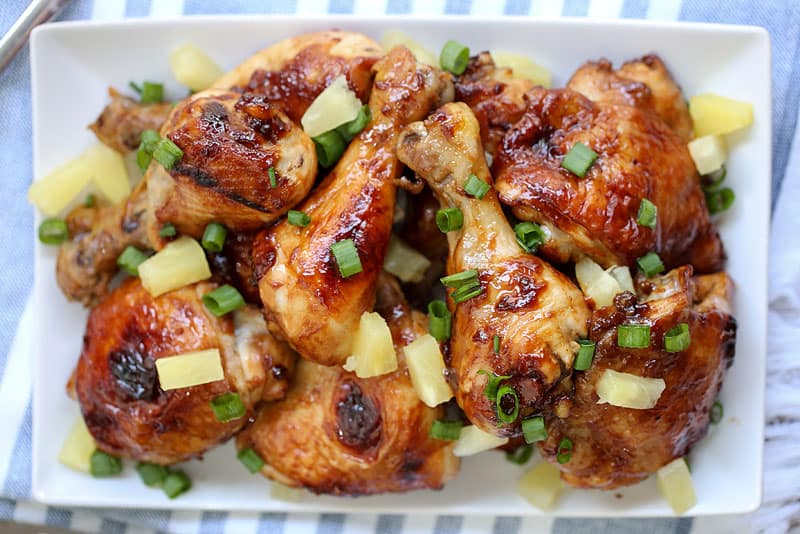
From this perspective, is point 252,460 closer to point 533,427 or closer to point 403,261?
point 403,261

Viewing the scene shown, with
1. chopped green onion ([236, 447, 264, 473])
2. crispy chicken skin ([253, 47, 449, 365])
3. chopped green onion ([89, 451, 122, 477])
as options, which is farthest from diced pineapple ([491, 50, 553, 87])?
chopped green onion ([89, 451, 122, 477])

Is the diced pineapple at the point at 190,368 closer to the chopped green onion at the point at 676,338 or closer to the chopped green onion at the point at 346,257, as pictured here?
the chopped green onion at the point at 346,257

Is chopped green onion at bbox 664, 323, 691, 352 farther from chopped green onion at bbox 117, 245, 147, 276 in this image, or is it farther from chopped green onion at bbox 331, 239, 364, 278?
chopped green onion at bbox 117, 245, 147, 276

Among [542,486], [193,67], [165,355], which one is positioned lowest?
[542,486]

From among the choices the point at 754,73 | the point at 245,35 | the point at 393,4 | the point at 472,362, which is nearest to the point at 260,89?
the point at 245,35

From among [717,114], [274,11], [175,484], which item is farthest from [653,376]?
[274,11]

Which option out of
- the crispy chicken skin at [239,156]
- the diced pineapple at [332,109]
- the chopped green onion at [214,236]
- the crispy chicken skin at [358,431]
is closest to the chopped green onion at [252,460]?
the crispy chicken skin at [358,431]

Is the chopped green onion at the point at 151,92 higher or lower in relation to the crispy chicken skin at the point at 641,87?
lower

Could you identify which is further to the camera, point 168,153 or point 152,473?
point 152,473
